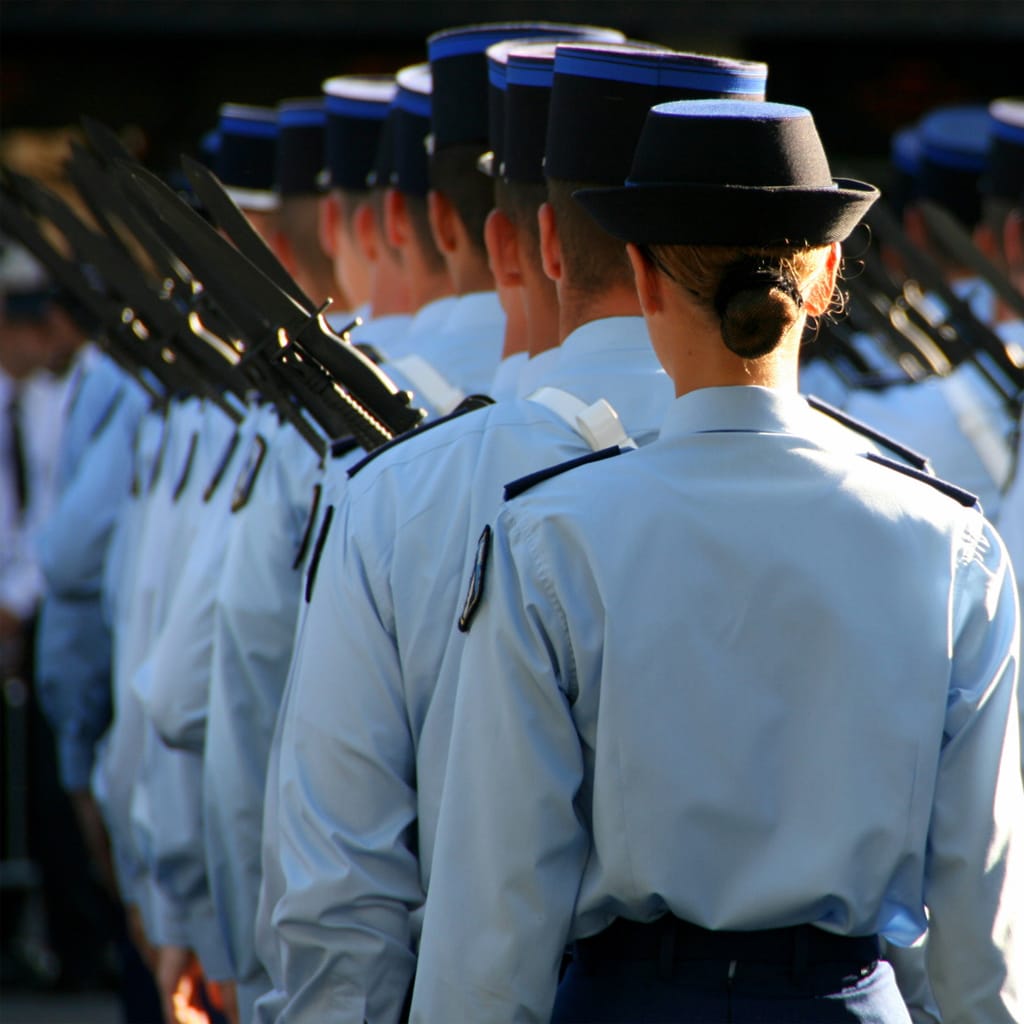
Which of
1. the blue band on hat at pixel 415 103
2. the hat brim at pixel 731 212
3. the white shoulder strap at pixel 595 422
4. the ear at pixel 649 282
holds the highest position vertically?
the hat brim at pixel 731 212

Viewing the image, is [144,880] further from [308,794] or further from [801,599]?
[801,599]

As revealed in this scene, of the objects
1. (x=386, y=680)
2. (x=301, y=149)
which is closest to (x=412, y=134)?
(x=301, y=149)

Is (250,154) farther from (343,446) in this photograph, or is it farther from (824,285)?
(824,285)

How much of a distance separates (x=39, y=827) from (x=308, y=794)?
473 centimetres

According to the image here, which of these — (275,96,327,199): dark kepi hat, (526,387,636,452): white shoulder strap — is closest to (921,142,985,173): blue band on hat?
(275,96,327,199): dark kepi hat

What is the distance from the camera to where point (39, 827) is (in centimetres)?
675

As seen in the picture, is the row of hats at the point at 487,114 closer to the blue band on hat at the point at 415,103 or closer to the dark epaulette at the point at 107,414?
the blue band on hat at the point at 415,103

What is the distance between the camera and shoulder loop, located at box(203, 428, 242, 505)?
3.60 meters

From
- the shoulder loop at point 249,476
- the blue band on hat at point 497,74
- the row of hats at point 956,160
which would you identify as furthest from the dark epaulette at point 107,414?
the blue band on hat at point 497,74

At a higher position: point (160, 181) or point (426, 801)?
point (160, 181)

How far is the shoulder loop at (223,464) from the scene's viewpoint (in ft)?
11.8

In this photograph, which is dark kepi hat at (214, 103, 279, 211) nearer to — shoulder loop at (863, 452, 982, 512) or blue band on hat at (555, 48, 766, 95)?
A: blue band on hat at (555, 48, 766, 95)

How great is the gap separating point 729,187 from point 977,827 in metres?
0.67

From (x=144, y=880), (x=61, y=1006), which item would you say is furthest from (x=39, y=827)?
(x=144, y=880)
